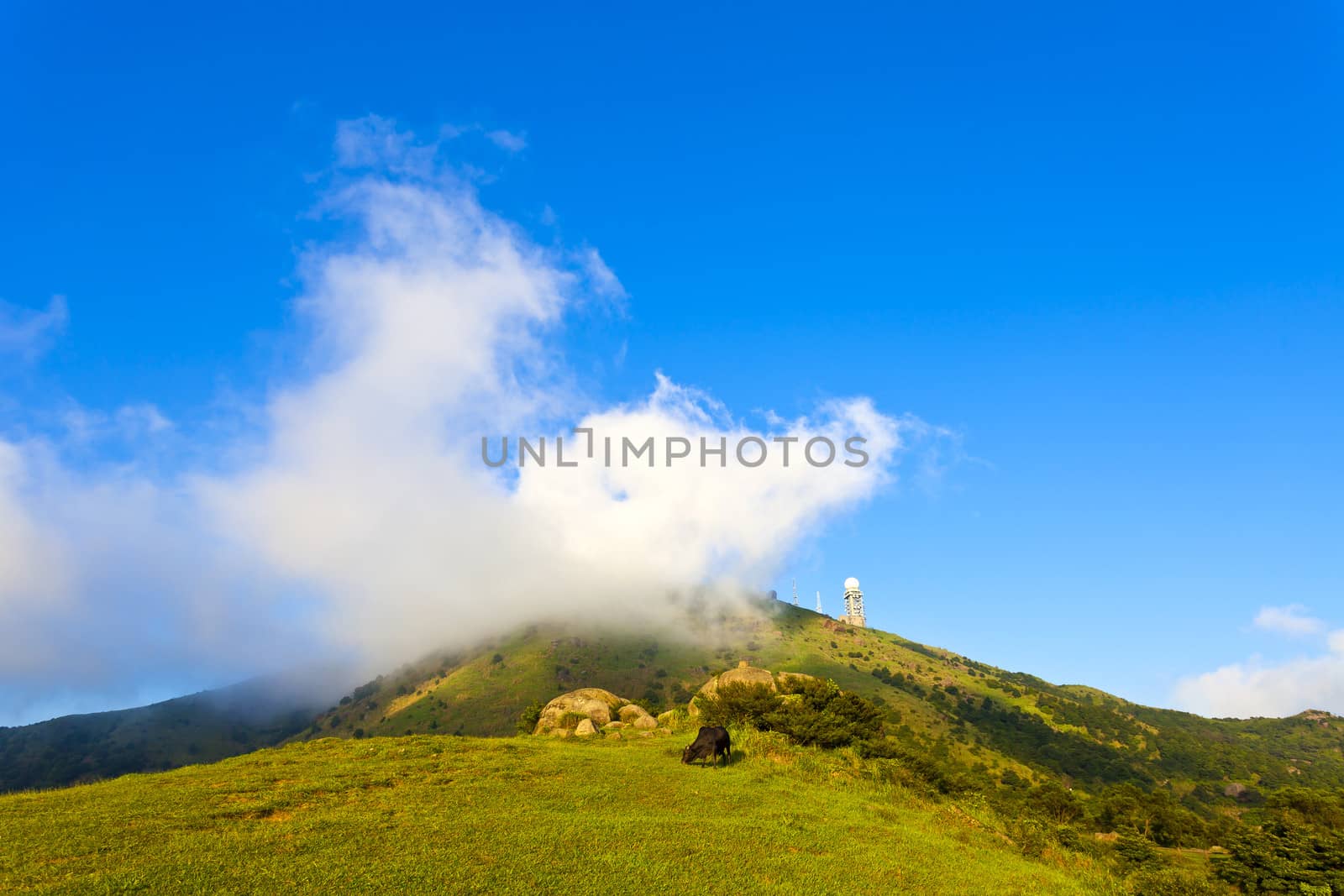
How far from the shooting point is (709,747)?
33469 millimetres

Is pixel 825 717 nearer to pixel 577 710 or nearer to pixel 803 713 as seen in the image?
pixel 803 713

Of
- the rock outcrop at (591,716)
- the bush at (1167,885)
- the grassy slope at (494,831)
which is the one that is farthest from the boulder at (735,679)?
the bush at (1167,885)

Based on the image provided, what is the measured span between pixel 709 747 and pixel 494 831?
16009 millimetres

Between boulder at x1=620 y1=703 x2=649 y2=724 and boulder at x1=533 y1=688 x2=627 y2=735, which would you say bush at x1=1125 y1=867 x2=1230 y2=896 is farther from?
boulder at x1=533 y1=688 x2=627 y2=735

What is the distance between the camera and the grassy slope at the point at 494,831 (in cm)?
1574

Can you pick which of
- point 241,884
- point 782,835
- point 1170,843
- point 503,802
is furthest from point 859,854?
point 1170,843

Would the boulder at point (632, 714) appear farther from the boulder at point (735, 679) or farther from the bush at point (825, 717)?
the bush at point (825, 717)

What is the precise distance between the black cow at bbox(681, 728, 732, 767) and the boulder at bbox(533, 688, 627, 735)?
677 inches

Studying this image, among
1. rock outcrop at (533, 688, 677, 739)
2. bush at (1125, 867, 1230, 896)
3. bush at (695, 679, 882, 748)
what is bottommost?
bush at (1125, 867, 1230, 896)

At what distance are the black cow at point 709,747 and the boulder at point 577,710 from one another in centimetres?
1720

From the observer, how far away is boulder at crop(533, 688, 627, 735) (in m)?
50.9

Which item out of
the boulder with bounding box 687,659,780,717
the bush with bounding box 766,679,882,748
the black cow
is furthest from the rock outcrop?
the black cow

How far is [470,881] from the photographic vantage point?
1574cm

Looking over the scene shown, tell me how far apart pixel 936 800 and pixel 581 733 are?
75.6 feet
